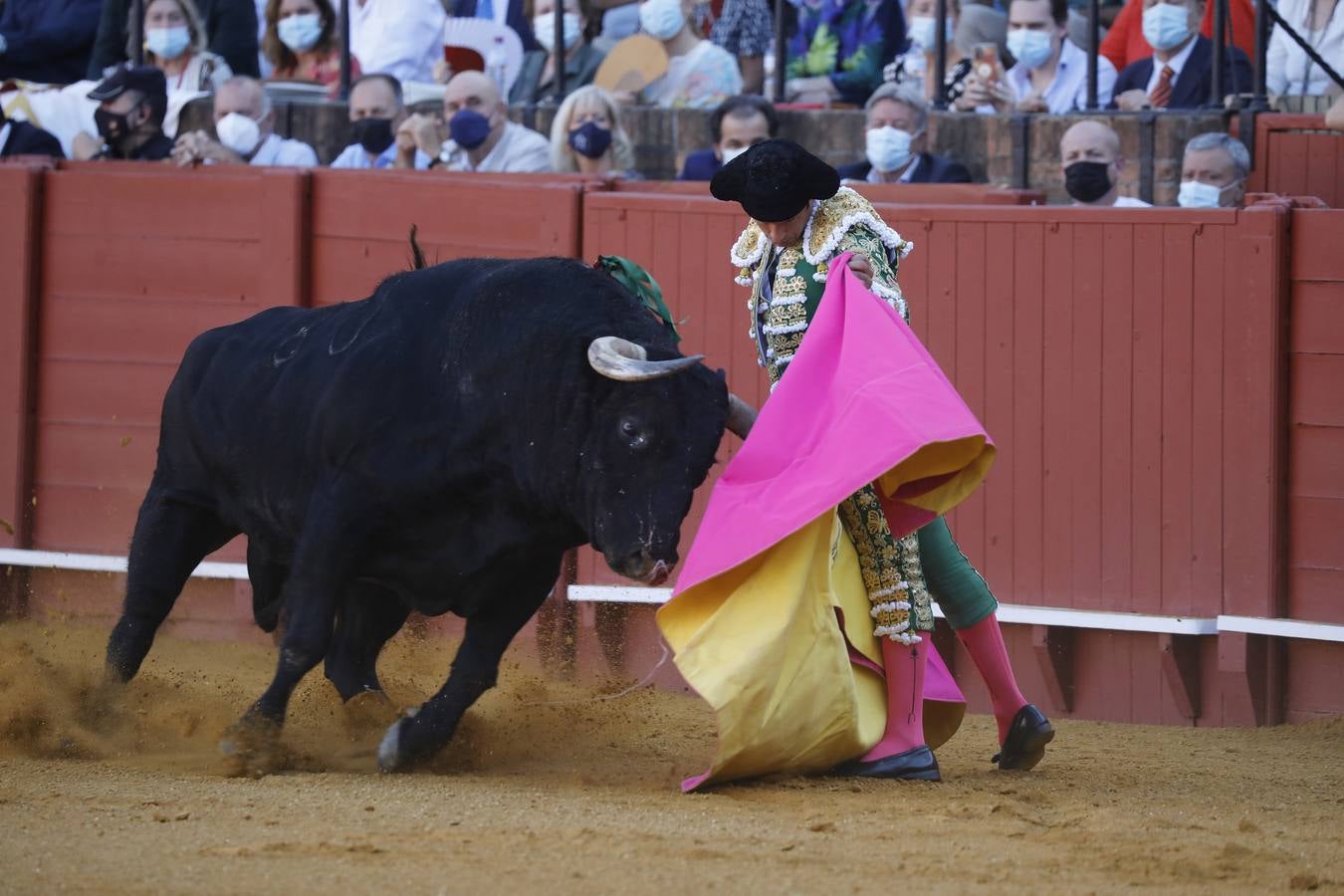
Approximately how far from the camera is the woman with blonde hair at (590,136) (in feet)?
24.7

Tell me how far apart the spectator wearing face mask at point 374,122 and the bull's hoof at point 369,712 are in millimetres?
3478

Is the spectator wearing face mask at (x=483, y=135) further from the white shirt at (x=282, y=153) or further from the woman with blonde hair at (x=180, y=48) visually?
the woman with blonde hair at (x=180, y=48)

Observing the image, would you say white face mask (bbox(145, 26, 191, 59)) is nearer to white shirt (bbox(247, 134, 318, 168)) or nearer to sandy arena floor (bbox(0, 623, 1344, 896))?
white shirt (bbox(247, 134, 318, 168))

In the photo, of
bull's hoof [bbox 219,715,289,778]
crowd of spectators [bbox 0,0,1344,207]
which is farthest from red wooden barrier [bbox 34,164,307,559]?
bull's hoof [bbox 219,715,289,778]

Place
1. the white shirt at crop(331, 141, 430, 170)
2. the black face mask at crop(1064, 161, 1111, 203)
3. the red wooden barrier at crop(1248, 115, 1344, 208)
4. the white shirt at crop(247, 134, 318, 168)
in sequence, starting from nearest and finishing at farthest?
1. the black face mask at crop(1064, 161, 1111, 203)
2. the red wooden barrier at crop(1248, 115, 1344, 208)
3. the white shirt at crop(331, 141, 430, 170)
4. the white shirt at crop(247, 134, 318, 168)

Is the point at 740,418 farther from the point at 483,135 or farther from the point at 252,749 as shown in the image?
the point at 483,135

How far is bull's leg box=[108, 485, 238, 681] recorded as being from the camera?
5.28m

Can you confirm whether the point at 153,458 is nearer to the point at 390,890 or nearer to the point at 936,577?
the point at 936,577

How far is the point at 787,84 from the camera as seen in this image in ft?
28.3

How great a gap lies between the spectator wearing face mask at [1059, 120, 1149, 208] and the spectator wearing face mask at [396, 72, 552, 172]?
2129 mm

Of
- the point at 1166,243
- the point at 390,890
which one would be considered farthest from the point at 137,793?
the point at 1166,243

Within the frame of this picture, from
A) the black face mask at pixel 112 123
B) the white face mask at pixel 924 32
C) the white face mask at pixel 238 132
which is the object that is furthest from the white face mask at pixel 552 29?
the black face mask at pixel 112 123

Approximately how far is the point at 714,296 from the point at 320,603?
2.27 m

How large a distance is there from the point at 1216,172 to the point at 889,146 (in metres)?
1.20
